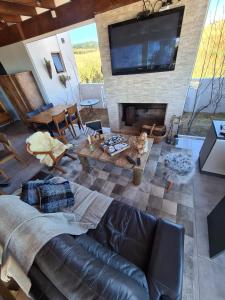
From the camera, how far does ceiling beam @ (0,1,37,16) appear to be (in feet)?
7.40

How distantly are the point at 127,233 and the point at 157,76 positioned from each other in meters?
2.48

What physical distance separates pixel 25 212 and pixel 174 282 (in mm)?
1027

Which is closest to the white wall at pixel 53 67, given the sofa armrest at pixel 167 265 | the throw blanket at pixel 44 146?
the throw blanket at pixel 44 146

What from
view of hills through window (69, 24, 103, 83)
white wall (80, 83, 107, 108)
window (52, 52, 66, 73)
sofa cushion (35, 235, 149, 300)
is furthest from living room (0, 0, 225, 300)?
white wall (80, 83, 107, 108)

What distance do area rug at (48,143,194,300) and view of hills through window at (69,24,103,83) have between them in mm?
3274

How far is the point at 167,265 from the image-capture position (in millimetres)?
915

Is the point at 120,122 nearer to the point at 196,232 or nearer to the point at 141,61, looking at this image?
the point at 141,61

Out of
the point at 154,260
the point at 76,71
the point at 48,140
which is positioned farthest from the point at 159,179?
the point at 76,71

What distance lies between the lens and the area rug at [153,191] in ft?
4.84

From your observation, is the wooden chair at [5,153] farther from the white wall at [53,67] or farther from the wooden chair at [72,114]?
the white wall at [53,67]

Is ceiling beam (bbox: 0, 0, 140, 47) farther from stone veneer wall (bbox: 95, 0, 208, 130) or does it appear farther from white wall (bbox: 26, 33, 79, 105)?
white wall (bbox: 26, 33, 79, 105)

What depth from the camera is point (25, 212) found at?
918mm

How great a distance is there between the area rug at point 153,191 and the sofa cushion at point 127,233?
49 centimetres

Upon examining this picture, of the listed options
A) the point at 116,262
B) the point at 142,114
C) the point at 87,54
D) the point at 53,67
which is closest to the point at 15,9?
the point at 53,67
